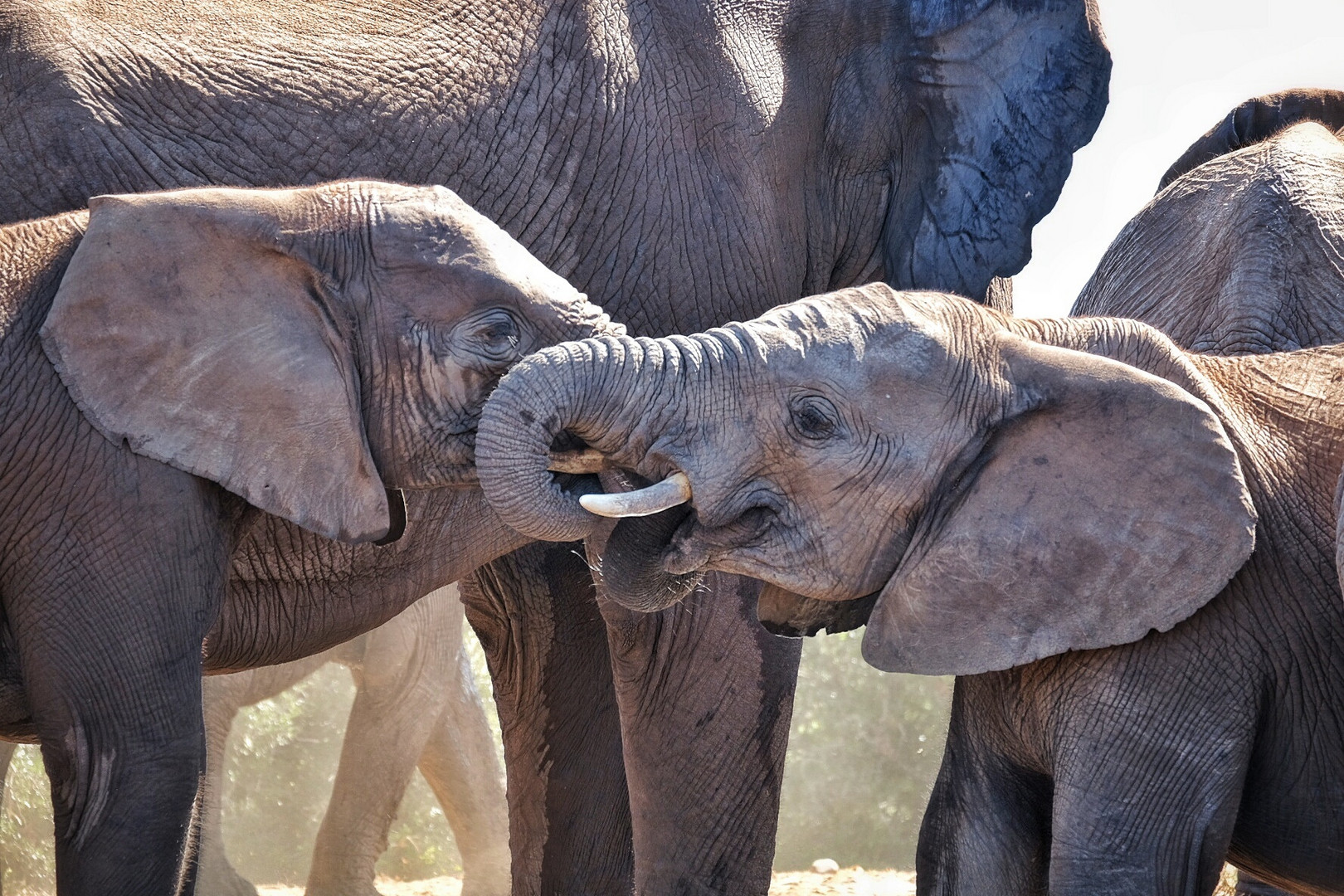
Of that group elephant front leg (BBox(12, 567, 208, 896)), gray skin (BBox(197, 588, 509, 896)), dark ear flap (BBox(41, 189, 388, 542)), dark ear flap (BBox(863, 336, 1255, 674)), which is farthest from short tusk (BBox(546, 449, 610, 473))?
gray skin (BBox(197, 588, 509, 896))

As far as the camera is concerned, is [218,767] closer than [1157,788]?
No

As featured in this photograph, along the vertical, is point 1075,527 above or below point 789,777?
above

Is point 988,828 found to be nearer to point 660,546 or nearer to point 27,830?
point 660,546

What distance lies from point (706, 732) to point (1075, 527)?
74.5 inches

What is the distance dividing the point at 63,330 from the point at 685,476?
1.42m

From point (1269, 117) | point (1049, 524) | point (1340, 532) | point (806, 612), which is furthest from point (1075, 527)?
point (1269, 117)

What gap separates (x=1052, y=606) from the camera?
384 cm

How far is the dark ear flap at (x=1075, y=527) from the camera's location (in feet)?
12.4

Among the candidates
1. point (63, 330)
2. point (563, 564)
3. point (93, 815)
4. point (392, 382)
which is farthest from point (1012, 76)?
point (93, 815)

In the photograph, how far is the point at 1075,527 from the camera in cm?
383

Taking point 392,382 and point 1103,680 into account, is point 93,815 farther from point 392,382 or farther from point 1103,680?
point 1103,680

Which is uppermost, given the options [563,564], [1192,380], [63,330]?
[1192,380]

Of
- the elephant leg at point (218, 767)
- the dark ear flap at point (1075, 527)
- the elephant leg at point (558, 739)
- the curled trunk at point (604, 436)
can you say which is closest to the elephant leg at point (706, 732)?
the elephant leg at point (558, 739)

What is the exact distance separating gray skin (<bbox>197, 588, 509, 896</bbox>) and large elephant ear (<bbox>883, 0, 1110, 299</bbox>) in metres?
4.22
